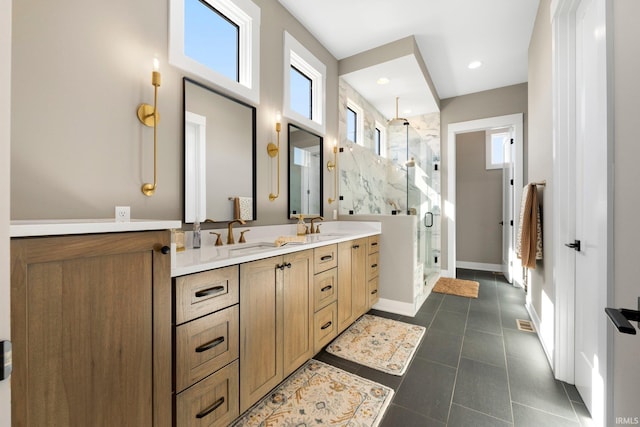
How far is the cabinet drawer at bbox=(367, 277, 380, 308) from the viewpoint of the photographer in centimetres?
287

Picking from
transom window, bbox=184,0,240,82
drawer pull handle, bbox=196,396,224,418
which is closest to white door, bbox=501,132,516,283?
transom window, bbox=184,0,240,82

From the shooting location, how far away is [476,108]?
435 cm

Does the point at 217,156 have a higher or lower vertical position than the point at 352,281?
higher

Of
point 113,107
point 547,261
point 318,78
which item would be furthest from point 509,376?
point 318,78

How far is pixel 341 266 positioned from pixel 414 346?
914 millimetres

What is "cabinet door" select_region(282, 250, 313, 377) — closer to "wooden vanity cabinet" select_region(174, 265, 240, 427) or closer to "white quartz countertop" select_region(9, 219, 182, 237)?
"wooden vanity cabinet" select_region(174, 265, 240, 427)

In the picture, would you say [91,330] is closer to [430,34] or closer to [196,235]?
[196,235]

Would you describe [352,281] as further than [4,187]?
Yes

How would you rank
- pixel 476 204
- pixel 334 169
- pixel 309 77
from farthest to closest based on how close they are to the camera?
pixel 476 204, pixel 334 169, pixel 309 77

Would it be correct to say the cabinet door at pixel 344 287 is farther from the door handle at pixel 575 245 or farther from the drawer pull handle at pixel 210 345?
the door handle at pixel 575 245

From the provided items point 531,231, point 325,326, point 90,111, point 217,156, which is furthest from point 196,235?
point 531,231

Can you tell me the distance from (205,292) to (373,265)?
2.13 metres

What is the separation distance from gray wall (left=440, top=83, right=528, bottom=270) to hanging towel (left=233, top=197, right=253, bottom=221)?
12.0 feet

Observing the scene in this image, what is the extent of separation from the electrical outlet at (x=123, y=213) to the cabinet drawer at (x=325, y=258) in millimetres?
1161
